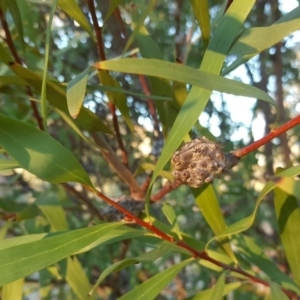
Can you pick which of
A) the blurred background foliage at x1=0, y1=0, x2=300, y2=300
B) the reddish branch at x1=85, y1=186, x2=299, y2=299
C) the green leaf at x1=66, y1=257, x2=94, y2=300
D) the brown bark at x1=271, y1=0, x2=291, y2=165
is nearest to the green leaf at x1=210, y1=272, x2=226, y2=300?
the reddish branch at x1=85, y1=186, x2=299, y2=299

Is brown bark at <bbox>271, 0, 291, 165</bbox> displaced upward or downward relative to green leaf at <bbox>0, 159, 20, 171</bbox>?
upward

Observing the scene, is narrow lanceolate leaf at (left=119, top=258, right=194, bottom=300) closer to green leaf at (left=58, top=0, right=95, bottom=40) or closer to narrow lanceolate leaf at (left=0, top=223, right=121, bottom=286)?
narrow lanceolate leaf at (left=0, top=223, right=121, bottom=286)

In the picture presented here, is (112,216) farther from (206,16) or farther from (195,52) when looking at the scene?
(195,52)

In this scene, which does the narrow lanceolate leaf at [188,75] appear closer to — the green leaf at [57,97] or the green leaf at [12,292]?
the green leaf at [57,97]

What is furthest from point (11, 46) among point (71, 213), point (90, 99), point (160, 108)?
point (71, 213)

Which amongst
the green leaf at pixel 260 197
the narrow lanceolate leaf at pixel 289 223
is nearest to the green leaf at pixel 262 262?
the narrow lanceolate leaf at pixel 289 223

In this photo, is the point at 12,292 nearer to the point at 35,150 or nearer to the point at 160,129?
the point at 35,150

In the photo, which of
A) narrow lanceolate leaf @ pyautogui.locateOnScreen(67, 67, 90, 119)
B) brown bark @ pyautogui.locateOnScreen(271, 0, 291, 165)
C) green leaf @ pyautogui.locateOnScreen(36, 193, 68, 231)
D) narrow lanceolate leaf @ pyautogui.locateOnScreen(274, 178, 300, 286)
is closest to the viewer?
narrow lanceolate leaf @ pyautogui.locateOnScreen(67, 67, 90, 119)

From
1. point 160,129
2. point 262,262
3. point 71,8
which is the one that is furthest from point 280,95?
point 71,8
